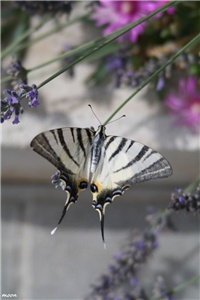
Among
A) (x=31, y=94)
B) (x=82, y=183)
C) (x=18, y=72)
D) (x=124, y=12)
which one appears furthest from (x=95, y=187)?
(x=124, y=12)

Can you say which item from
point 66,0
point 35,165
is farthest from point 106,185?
point 35,165

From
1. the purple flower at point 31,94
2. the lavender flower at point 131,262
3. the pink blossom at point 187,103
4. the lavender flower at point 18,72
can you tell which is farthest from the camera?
the pink blossom at point 187,103

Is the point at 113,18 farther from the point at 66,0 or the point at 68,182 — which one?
the point at 68,182

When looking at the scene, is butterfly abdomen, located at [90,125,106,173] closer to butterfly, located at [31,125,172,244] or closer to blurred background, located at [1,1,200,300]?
butterfly, located at [31,125,172,244]

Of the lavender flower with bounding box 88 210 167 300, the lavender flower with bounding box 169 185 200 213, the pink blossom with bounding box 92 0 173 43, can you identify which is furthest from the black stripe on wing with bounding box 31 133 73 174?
the pink blossom with bounding box 92 0 173 43

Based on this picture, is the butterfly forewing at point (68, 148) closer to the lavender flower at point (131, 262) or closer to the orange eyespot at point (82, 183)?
the orange eyespot at point (82, 183)

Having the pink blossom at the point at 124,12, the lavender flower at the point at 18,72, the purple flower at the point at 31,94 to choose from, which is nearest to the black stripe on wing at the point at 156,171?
the purple flower at the point at 31,94

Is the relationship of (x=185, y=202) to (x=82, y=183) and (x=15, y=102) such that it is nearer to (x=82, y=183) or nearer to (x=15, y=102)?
(x=82, y=183)
